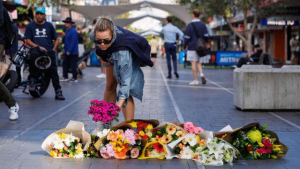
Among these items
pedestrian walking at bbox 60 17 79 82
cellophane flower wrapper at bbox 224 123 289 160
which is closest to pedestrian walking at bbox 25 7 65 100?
pedestrian walking at bbox 60 17 79 82

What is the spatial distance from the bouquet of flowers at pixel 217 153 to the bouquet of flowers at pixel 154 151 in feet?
1.22

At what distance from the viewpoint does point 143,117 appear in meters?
9.13

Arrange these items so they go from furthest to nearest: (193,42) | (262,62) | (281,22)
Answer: (281,22)
(262,62)
(193,42)

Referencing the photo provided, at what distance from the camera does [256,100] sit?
32.1 feet

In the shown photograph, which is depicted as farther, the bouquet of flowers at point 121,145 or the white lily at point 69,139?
the white lily at point 69,139

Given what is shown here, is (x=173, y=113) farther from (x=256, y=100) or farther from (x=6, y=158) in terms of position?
(x=6, y=158)

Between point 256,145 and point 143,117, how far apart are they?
11.9 ft

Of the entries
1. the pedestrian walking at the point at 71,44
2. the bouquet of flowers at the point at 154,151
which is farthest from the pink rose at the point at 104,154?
the pedestrian walking at the point at 71,44

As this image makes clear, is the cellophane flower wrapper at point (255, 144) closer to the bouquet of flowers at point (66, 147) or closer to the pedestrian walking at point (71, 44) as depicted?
the bouquet of flowers at point (66, 147)

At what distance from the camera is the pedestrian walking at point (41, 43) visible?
1202 cm

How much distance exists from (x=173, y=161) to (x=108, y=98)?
1482 mm

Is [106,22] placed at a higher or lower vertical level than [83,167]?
higher

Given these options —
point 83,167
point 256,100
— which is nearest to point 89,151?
point 83,167

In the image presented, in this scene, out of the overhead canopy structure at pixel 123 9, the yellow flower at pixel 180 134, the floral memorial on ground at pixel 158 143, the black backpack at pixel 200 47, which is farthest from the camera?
the overhead canopy structure at pixel 123 9
